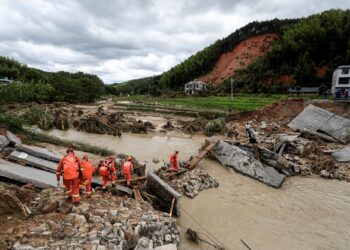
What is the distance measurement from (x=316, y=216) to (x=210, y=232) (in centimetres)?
465

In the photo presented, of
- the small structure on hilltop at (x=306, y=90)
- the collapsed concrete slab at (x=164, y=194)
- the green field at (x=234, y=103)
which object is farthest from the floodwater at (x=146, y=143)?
the small structure on hilltop at (x=306, y=90)

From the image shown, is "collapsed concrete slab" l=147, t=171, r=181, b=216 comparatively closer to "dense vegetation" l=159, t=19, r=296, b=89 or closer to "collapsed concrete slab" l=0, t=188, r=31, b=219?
"collapsed concrete slab" l=0, t=188, r=31, b=219

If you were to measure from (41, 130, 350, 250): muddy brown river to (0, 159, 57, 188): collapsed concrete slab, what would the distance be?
16.9 ft

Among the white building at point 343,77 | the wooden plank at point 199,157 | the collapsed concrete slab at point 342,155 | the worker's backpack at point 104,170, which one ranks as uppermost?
the white building at point 343,77

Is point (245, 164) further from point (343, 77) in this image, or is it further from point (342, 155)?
point (343, 77)

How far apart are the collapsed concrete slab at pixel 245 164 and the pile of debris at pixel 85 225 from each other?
273 inches

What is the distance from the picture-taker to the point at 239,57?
251 feet

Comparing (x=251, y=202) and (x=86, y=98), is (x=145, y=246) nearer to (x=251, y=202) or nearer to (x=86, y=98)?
(x=251, y=202)

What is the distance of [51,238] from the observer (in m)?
5.66

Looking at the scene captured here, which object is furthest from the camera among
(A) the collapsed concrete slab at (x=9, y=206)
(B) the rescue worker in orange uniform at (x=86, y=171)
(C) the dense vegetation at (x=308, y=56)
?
(C) the dense vegetation at (x=308, y=56)

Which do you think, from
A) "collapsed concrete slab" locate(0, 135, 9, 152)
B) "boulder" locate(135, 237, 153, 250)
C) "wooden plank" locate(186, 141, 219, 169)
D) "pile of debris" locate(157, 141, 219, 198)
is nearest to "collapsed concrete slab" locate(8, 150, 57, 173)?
"collapsed concrete slab" locate(0, 135, 9, 152)

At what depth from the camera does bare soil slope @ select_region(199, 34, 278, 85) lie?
72250 millimetres

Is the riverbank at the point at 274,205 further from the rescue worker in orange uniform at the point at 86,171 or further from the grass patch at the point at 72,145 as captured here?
the rescue worker in orange uniform at the point at 86,171

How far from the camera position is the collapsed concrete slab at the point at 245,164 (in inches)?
504
